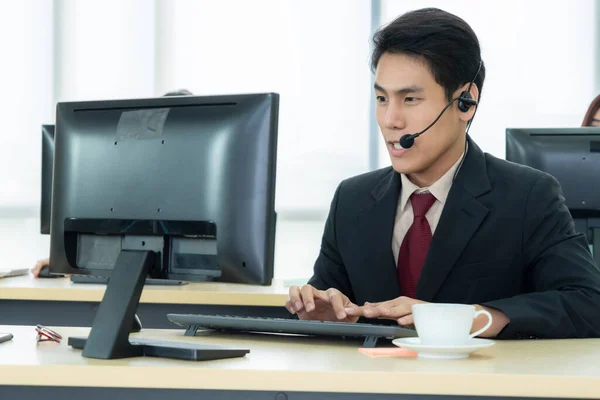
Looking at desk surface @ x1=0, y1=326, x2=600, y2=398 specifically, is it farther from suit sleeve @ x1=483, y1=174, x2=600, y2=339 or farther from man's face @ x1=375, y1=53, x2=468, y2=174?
man's face @ x1=375, y1=53, x2=468, y2=174

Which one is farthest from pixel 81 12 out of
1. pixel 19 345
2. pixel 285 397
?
pixel 285 397

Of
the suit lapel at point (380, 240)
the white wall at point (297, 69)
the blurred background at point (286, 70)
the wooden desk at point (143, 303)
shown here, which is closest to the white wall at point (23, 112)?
the blurred background at point (286, 70)

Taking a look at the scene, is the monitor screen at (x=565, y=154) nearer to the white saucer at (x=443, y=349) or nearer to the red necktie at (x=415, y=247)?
the red necktie at (x=415, y=247)

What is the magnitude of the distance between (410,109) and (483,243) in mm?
328

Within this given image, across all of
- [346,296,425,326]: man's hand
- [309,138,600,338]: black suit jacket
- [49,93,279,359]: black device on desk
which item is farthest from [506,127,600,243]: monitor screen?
[49,93,279,359]: black device on desk

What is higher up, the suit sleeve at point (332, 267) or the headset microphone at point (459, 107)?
the headset microphone at point (459, 107)

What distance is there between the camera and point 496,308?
1.48 m

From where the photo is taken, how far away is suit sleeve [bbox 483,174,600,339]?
149 centimetres

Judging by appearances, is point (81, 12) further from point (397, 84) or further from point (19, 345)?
point (19, 345)

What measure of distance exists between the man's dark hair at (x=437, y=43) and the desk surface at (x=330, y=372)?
0.73 m

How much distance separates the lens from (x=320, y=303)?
1.59 meters

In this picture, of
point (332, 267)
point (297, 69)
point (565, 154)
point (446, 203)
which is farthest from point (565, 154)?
point (297, 69)

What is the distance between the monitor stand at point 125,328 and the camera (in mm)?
1193

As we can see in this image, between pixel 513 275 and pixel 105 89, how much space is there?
10.4 feet
